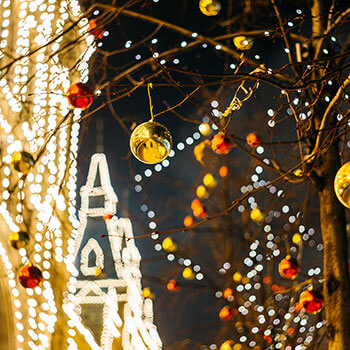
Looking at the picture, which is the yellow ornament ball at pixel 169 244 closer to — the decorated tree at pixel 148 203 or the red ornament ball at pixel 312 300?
the decorated tree at pixel 148 203

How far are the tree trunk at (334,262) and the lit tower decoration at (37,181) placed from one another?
6.04 feet

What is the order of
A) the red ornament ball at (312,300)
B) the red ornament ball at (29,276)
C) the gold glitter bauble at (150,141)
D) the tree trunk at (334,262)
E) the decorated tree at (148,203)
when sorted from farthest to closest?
the decorated tree at (148,203), the red ornament ball at (29,276), the red ornament ball at (312,300), the tree trunk at (334,262), the gold glitter bauble at (150,141)

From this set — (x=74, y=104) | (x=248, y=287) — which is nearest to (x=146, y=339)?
(x=248, y=287)

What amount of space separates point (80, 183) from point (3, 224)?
0.66 m

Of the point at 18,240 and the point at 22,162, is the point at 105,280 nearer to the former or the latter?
the point at 18,240

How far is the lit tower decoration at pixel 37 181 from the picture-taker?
11.2 ft

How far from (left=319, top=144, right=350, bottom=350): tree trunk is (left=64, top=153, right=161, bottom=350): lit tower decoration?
5.23 ft

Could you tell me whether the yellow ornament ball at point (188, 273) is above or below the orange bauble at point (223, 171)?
below

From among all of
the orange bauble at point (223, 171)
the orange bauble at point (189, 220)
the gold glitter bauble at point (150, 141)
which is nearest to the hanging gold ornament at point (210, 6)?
the gold glitter bauble at point (150, 141)

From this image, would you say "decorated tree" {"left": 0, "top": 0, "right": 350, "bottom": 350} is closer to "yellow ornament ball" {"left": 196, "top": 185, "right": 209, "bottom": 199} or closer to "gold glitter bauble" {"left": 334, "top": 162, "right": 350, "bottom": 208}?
"yellow ornament ball" {"left": 196, "top": 185, "right": 209, "bottom": 199}

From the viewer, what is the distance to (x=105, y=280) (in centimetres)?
349

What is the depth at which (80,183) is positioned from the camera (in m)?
3.65

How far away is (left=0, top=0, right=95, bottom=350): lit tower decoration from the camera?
3.41m

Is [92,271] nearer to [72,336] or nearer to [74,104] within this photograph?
[72,336]
